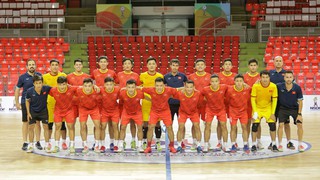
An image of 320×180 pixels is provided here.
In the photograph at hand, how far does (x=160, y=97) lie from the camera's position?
8.41m

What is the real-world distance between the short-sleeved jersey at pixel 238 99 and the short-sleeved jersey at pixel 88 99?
2.19 meters

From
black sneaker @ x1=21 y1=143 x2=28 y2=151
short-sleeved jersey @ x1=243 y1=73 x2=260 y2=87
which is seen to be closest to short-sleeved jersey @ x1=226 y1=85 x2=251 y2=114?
short-sleeved jersey @ x1=243 y1=73 x2=260 y2=87

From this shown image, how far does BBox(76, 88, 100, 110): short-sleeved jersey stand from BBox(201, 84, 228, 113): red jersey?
177cm

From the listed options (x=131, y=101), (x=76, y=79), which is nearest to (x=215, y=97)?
(x=131, y=101)

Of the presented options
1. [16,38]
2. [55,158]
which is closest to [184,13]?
[16,38]

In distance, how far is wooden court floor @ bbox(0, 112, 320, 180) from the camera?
666cm

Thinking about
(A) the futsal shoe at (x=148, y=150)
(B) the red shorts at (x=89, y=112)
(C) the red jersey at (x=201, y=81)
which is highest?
(C) the red jersey at (x=201, y=81)

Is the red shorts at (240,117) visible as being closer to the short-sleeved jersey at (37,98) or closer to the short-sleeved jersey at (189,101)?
the short-sleeved jersey at (189,101)

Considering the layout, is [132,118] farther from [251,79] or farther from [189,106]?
[251,79]

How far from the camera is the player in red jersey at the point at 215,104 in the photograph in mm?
8414

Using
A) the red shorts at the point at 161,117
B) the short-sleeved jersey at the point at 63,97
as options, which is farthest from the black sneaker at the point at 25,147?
the red shorts at the point at 161,117

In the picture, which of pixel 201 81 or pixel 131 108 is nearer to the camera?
pixel 131 108

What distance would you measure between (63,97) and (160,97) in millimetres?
1586

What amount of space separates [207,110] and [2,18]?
16.5 metres
